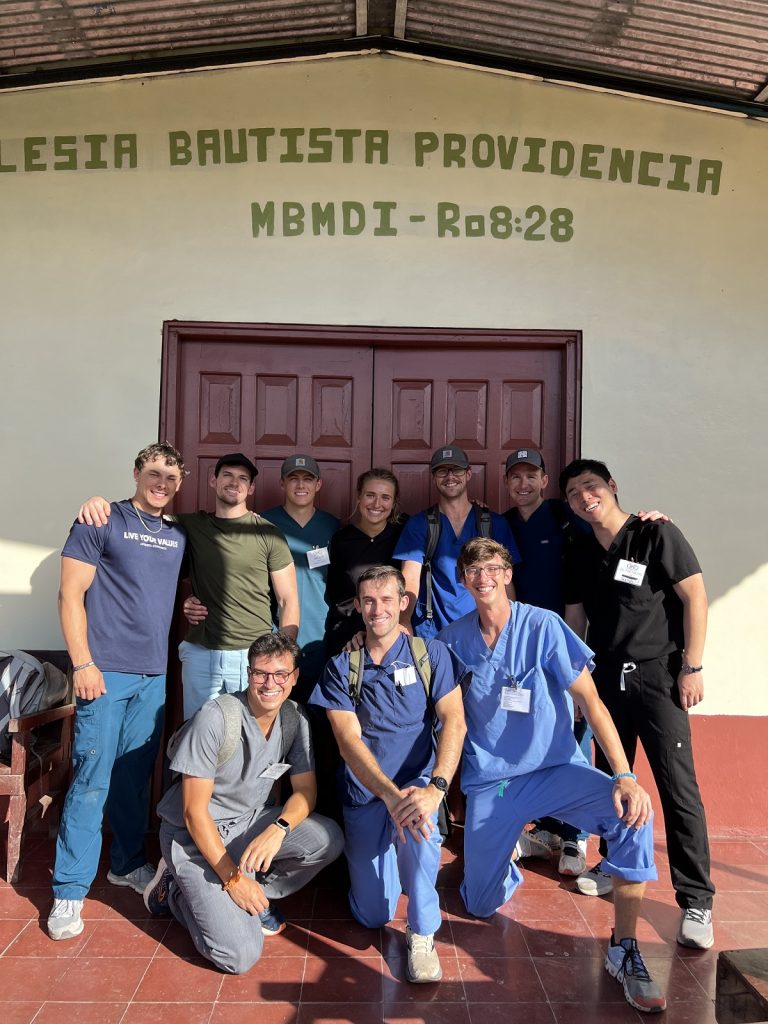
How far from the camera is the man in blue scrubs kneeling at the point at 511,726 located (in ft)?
9.95

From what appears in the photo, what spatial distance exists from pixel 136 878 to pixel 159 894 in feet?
0.93

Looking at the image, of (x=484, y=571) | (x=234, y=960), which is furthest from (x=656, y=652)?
(x=234, y=960)

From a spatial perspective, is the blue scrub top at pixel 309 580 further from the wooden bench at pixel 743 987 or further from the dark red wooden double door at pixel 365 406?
the wooden bench at pixel 743 987

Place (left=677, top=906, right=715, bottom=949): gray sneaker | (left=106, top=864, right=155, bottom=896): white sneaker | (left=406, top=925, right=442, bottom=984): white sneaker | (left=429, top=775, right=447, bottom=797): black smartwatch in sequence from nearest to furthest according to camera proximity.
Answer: (left=406, top=925, right=442, bottom=984): white sneaker → (left=429, top=775, right=447, bottom=797): black smartwatch → (left=677, top=906, right=715, bottom=949): gray sneaker → (left=106, top=864, right=155, bottom=896): white sneaker

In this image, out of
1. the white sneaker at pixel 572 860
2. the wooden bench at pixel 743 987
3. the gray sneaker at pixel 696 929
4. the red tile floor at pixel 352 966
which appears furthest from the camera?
the white sneaker at pixel 572 860

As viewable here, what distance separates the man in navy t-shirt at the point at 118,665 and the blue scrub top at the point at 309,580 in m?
0.62

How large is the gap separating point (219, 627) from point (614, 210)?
3.24 m

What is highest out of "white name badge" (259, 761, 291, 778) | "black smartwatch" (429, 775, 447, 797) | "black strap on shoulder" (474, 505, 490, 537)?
"black strap on shoulder" (474, 505, 490, 537)

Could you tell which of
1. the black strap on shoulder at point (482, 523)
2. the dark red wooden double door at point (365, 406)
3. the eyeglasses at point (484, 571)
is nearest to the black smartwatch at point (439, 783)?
the eyeglasses at point (484, 571)

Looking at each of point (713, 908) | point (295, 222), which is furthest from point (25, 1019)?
point (295, 222)

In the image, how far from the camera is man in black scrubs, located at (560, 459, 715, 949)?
3.10m

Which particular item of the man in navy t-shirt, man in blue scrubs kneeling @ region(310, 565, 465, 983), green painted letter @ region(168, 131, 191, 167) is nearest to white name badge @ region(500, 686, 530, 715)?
man in blue scrubs kneeling @ region(310, 565, 465, 983)

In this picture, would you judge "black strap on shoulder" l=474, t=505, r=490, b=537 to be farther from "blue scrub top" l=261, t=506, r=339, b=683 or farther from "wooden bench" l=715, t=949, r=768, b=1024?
"wooden bench" l=715, t=949, r=768, b=1024

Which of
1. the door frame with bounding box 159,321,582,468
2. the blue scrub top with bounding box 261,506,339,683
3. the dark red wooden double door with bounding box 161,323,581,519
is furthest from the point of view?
the dark red wooden double door with bounding box 161,323,581,519
